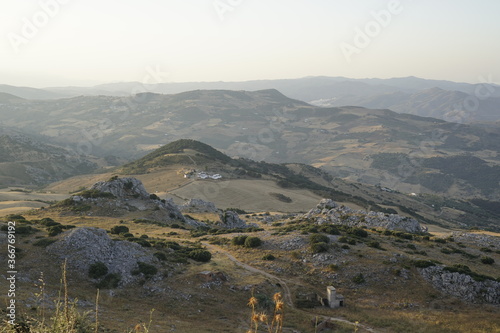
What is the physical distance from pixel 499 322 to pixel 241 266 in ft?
83.1

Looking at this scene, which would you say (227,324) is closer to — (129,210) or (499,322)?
(499,322)

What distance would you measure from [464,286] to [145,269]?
1323 inches

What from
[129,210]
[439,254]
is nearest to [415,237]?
[439,254]

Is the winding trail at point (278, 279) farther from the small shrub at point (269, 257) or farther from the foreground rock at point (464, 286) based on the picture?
the foreground rock at point (464, 286)

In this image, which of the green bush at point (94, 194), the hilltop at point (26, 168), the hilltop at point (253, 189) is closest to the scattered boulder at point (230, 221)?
the green bush at point (94, 194)

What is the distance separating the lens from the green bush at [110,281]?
30.7m

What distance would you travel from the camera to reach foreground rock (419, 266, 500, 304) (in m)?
32.6

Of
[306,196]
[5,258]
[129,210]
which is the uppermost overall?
[5,258]

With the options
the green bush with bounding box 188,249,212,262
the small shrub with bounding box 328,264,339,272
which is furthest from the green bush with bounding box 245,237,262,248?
the small shrub with bounding box 328,264,339,272

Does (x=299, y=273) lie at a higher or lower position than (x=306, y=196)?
higher

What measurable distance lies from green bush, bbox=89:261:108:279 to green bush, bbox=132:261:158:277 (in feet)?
9.31

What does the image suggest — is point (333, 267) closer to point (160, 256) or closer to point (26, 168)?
point (160, 256)

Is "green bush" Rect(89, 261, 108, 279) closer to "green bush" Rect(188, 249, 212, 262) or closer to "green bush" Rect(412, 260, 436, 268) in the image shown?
"green bush" Rect(188, 249, 212, 262)

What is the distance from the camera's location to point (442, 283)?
35.0 m
